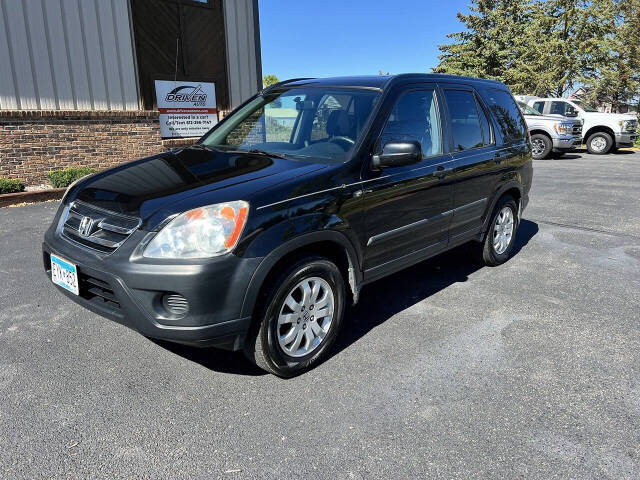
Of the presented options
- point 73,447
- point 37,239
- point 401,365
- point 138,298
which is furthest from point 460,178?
point 37,239

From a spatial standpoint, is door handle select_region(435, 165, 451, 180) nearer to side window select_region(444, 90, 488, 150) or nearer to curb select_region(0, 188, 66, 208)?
side window select_region(444, 90, 488, 150)

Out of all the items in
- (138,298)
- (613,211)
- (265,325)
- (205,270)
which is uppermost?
(205,270)

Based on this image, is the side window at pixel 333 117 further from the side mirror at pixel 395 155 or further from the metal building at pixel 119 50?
the metal building at pixel 119 50

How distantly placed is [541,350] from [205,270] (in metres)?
2.34

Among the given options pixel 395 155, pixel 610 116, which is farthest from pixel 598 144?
pixel 395 155

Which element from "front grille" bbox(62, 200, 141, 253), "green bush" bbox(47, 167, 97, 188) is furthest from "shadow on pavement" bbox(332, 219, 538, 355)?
"green bush" bbox(47, 167, 97, 188)

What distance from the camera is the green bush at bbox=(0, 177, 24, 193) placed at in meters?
7.98

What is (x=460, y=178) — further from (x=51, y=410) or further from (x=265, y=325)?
(x=51, y=410)

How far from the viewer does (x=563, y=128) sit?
50.5ft

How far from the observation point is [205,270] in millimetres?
2387

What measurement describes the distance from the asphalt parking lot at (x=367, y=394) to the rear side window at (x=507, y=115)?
1.56 m

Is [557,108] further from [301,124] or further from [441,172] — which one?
[301,124]

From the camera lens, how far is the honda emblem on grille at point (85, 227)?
9.06 ft

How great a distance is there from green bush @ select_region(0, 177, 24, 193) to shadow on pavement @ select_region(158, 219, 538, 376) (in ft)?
20.9
